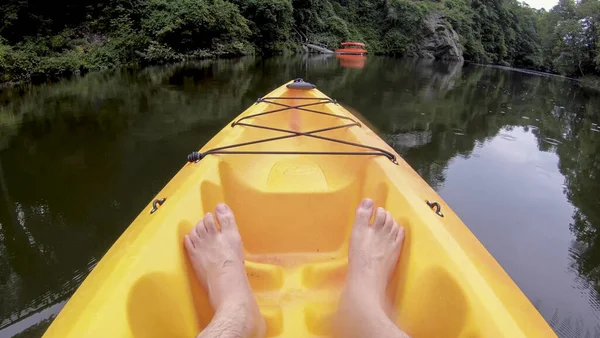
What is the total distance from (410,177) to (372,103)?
5928 millimetres

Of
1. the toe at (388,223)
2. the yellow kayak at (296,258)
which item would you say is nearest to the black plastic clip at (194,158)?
the yellow kayak at (296,258)

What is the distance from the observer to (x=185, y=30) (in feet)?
48.6

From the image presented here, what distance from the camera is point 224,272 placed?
1.23m

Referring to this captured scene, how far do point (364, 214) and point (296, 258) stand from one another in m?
0.48

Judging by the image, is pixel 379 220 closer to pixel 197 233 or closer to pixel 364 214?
pixel 364 214

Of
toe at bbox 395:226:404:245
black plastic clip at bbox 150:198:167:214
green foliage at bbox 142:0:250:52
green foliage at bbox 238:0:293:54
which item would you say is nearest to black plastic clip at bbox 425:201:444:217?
toe at bbox 395:226:404:245

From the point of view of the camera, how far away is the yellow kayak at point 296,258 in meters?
0.96

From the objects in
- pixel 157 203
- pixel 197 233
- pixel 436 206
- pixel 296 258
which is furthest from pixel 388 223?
pixel 157 203

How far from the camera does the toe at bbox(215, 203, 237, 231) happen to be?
1409 millimetres

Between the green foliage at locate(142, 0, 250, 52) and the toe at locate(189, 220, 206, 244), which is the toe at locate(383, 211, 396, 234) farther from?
the green foliage at locate(142, 0, 250, 52)

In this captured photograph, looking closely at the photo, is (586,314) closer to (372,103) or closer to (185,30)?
(372,103)

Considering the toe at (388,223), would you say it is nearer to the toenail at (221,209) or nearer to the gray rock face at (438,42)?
the toenail at (221,209)

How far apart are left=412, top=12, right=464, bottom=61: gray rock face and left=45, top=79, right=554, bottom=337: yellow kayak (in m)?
27.6

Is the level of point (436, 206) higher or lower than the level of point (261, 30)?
lower
